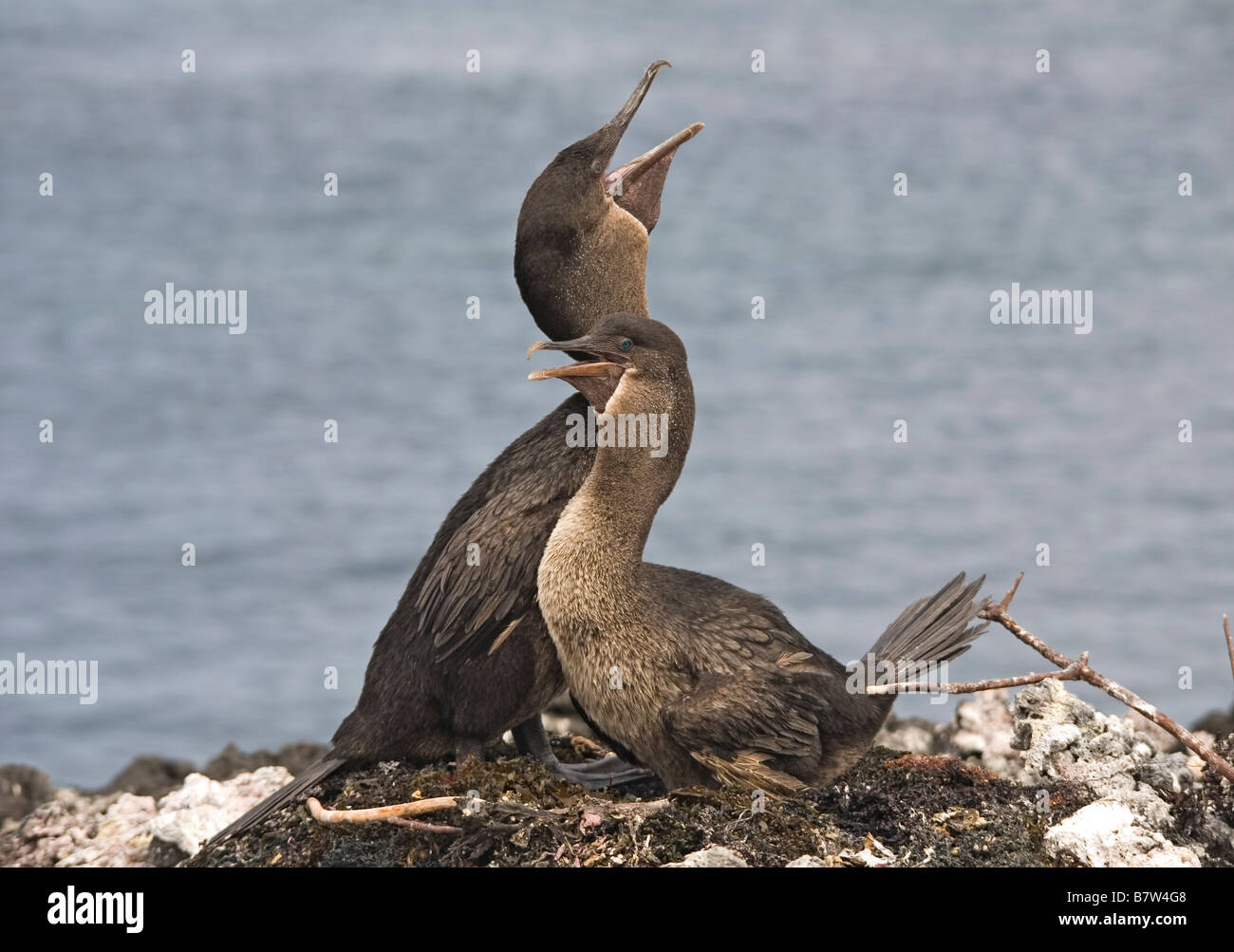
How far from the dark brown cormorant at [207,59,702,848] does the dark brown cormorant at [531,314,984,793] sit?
19 cm

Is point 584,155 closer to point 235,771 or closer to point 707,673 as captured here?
point 707,673

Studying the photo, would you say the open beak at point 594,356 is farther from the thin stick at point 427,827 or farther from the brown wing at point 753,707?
the thin stick at point 427,827

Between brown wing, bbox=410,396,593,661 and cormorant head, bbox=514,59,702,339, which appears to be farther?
cormorant head, bbox=514,59,702,339

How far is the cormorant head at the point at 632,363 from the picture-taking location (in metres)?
6.54

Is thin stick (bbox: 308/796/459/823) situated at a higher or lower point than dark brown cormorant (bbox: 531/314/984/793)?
lower

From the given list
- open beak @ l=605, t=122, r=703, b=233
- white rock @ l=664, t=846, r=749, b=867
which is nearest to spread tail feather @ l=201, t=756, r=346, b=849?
white rock @ l=664, t=846, r=749, b=867

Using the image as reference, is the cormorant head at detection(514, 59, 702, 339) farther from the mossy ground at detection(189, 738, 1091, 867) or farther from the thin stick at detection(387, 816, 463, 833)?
the thin stick at detection(387, 816, 463, 833)

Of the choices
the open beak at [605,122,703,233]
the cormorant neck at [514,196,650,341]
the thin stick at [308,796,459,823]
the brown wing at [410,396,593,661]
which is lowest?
the thin stick at [308,796,459,823]

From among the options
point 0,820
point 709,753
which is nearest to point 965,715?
point 709,753

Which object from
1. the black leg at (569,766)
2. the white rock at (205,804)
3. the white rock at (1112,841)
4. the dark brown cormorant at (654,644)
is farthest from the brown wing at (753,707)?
the white rock at (205,804)

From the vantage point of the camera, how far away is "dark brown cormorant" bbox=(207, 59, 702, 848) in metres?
6.76

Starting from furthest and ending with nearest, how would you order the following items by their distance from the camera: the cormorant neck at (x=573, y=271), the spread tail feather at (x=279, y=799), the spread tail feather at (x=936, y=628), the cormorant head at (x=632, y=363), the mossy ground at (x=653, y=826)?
the cormorant neck at (x=573, y=271) < the spread tail feather at (x=936, y=628) < the spread tail feather at (x=279, y=799) < the cormorant head at (x=632, y=363) < the mossy ground at (x=653, y=826)

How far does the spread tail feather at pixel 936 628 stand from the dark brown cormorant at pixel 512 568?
4.12ft

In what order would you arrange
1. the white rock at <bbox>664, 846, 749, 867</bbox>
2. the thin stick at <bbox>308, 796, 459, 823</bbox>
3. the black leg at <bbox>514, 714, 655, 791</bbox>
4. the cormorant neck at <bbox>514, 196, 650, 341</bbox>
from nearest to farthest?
the white rock at <bbox>664, 846, 749, 867</bbox>, the thin stick at <bbox>308, 796, 459, 823</bbox>, the cormorant neck at <bbox>514, 196, 650, 341</bbox>, the black leg at <bbox>514, 714, 655, 791</bbox>
